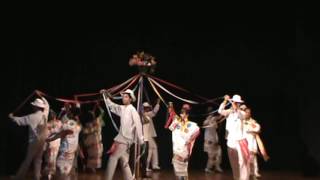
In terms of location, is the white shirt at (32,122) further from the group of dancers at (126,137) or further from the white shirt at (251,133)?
the white shirt at (251,133)

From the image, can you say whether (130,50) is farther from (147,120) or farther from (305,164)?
(305,164)

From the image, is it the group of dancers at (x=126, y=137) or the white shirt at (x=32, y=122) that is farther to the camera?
the white shirt at (x=32, y=122)

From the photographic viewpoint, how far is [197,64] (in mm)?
13867

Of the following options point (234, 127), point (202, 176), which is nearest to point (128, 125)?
point (234, 127)

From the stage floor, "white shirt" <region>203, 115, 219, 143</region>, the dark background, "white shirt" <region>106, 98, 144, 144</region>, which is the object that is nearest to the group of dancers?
"white shirt" <region>106, 98, 144, 144</region>

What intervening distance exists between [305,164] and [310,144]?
0.57 meters

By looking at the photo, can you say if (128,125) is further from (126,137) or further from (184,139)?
(184,139)

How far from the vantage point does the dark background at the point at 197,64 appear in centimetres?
1318

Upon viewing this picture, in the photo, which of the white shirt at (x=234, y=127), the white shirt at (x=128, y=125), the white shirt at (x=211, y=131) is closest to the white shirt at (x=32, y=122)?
the white shirt at (x=128, y=125)

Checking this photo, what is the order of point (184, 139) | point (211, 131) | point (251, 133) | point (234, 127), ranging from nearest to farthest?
point (234, 127) → point (184, 139) → point (251, 133) → point (211, 131)

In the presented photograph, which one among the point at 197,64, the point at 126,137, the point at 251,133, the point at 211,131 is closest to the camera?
the point at 126,137

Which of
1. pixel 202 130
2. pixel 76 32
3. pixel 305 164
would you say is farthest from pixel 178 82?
pixel 305 164

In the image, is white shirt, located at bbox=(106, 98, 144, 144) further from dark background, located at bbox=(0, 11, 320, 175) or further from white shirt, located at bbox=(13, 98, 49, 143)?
dark background, located at bbox=(0, 11, 320, 175)

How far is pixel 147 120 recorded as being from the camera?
10773mm
